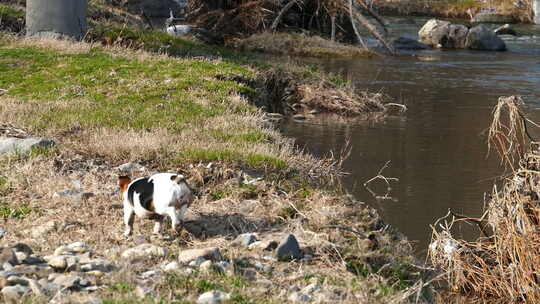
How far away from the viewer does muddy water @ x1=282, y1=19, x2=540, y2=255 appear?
10766 mm

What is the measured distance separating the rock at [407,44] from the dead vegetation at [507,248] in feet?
74.1

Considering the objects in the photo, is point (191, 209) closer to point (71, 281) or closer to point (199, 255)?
point (199, 255)

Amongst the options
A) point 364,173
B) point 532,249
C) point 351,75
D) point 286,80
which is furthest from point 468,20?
point 532,249

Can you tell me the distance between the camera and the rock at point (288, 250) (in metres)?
6.90

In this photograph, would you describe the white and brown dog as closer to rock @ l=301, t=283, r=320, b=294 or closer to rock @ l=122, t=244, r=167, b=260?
rock @ l=122, t=244, r=167, b=260

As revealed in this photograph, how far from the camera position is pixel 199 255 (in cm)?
657

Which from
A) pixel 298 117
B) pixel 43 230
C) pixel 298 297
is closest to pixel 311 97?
pixel 298 117

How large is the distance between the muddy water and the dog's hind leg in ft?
10.1

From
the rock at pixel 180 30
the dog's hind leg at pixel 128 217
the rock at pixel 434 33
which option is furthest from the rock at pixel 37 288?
the rock at pixel 434 33

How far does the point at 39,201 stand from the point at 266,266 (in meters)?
2.52

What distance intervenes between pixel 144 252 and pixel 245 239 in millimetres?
981

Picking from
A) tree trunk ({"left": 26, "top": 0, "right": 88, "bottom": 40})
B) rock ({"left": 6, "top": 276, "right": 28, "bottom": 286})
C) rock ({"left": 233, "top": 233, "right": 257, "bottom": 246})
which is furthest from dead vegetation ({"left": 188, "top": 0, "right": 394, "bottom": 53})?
rock ({"left": 6, "top": 276, "right": 28, "bottom": 286})

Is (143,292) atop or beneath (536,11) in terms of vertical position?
atop

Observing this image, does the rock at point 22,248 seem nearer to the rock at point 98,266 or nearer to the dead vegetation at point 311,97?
the rock at point 98,266
